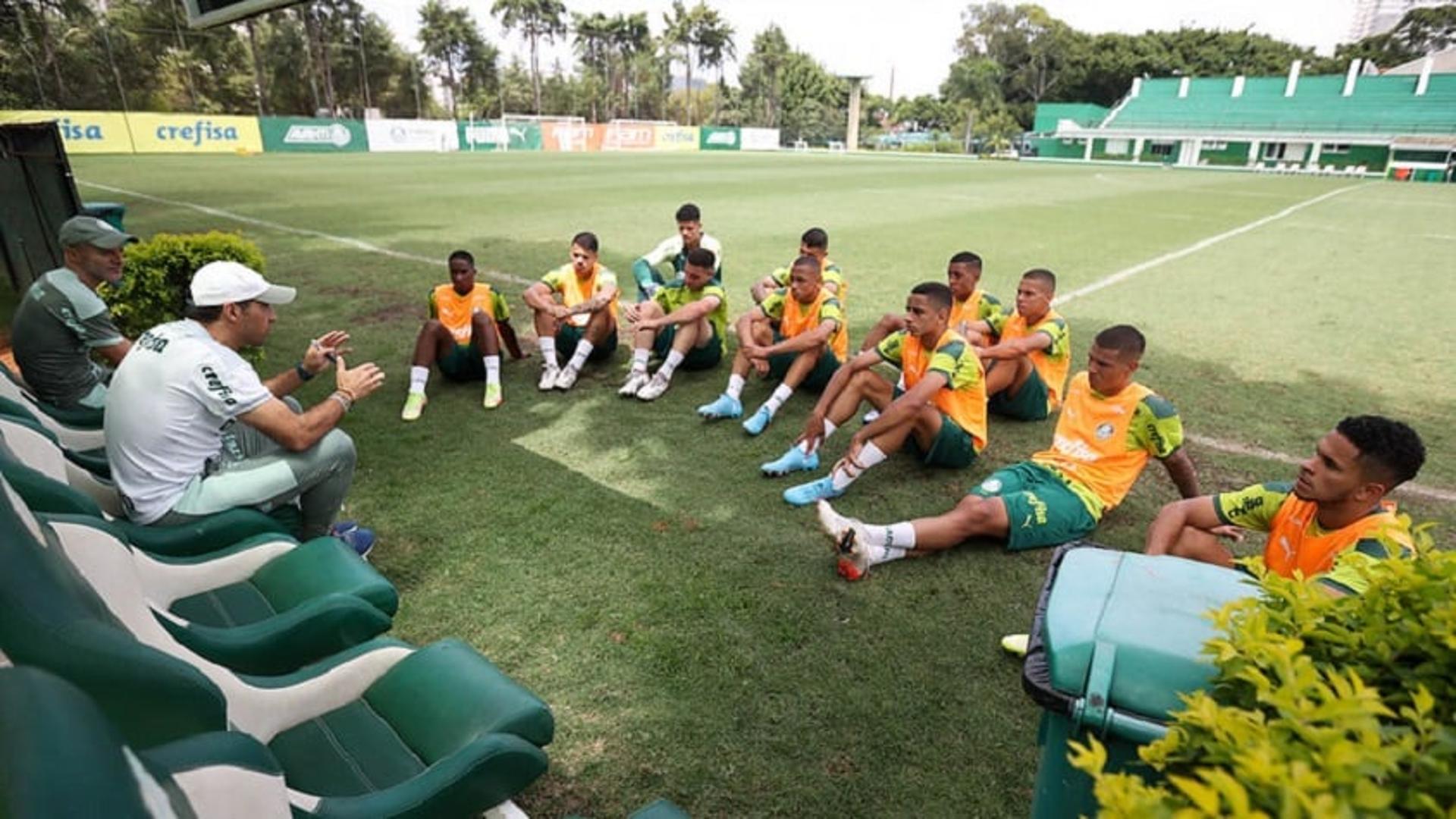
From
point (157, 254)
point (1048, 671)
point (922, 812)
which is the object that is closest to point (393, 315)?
point (157, 254)

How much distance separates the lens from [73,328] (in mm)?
4082

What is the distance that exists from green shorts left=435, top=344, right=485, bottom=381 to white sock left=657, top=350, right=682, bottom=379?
1.35 meters

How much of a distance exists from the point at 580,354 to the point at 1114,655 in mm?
5037

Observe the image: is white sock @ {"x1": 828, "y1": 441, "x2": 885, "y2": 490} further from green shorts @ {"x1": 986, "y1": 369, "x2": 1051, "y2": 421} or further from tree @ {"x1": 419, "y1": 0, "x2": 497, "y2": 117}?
tree @ {"x1": 419, "y1": 0, "x2": 497, "y2": 117}

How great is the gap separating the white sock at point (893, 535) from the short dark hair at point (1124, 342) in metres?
1.26

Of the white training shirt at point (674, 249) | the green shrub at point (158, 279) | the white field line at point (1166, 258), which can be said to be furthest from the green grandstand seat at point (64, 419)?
the white field line at point (1166, 258)

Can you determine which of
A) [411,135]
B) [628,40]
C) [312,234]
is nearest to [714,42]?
[628,40]

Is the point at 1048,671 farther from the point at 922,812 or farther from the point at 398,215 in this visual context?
the point at 398,215

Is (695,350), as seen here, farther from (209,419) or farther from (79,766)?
(79,766)

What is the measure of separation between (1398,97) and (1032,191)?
4577 centimetres

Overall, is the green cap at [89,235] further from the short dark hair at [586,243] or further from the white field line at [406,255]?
the white field line at [406,255]

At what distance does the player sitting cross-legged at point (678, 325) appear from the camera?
583cm

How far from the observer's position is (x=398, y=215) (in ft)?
48.1

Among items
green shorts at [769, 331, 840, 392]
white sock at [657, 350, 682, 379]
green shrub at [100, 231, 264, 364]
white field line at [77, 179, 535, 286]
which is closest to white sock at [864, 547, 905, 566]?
green shorts at [769, 331, 840, 392]
